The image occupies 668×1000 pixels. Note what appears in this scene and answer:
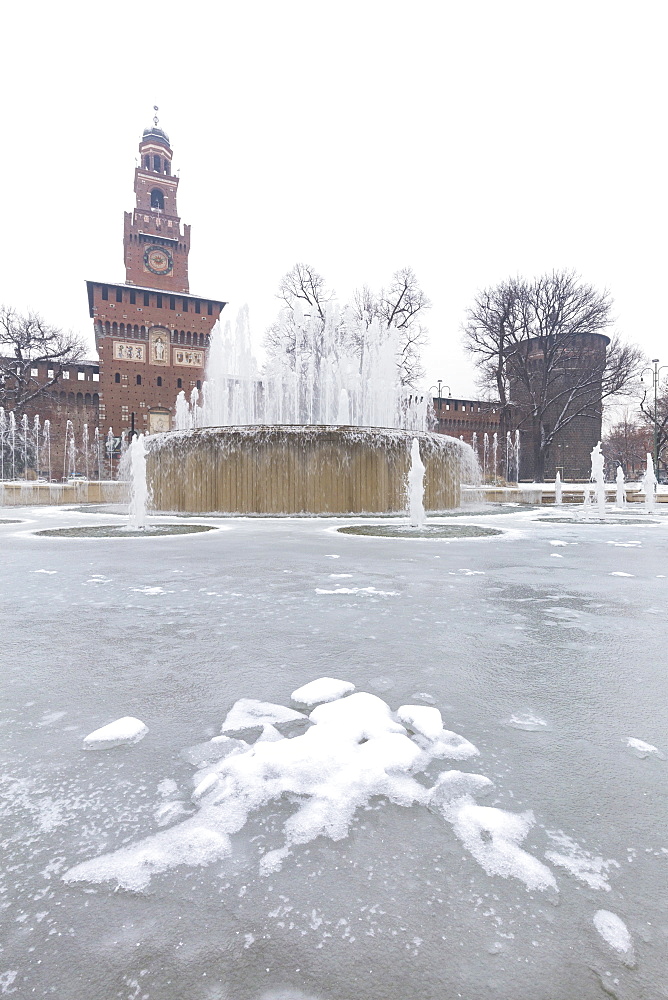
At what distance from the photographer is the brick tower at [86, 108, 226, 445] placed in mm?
41562

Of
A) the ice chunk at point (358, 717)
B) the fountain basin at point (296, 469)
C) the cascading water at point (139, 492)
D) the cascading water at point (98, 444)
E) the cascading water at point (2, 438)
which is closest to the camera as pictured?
the ice chunk at point (358, 717)

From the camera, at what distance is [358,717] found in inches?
65.2

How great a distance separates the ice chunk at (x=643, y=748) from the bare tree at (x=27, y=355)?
40.2 m

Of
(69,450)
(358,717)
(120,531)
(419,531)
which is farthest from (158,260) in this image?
(358,717)

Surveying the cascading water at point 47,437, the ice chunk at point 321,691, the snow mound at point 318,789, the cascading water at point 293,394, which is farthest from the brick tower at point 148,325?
the snow mound at point 318,789

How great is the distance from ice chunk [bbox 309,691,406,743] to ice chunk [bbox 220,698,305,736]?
0.09 meters

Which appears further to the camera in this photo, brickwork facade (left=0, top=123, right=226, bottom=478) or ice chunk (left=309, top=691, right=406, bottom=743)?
brickwork facade (left=0, top=123, right=226, bottom=478)

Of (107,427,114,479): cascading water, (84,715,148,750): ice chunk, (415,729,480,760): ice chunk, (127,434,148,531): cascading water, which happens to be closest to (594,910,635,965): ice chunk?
(415,729,480,760): ice chunk

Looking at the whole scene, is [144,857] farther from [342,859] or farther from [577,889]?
[577,889]

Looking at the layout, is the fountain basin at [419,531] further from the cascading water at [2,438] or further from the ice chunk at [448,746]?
the cascading water at [2,438]

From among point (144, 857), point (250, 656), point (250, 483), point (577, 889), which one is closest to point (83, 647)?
point (250, 656)

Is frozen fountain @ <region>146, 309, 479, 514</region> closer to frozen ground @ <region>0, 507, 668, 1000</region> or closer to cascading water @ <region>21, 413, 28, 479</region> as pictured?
frozen ground @ <region>0, 507, 668, 1000</region>

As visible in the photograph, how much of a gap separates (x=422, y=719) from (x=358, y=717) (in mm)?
198

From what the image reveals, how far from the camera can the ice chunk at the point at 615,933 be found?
86 cm
